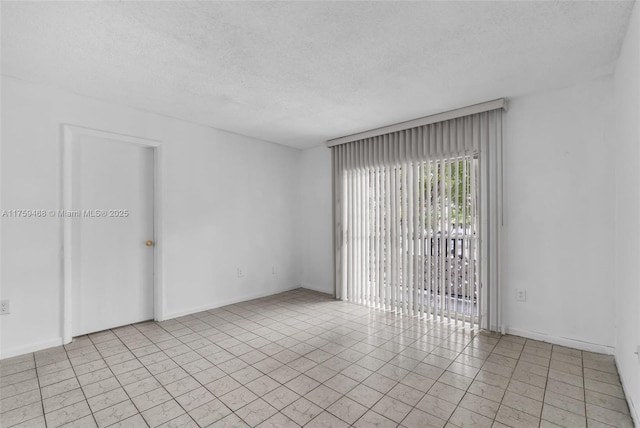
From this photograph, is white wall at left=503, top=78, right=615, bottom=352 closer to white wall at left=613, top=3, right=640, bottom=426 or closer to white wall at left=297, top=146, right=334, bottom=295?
white wall at left=613, top=3, right=640, bottom=426

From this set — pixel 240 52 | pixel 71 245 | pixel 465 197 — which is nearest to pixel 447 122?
pixel 465 197

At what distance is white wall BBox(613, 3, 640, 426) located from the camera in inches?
74.3

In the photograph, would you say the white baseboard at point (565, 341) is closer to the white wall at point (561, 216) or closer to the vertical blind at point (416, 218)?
the white wall at point (561, 216)

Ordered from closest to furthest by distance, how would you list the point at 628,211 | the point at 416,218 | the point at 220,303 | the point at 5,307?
the point at 628,211 → the point at 5,307 → the point at 416,218 → the point at 220,303

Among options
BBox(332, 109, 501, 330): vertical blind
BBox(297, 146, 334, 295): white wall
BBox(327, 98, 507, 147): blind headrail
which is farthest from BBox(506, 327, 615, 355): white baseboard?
BBox(297, 146, 334, 295): white wall

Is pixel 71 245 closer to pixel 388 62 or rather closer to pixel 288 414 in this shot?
pixel 288 414

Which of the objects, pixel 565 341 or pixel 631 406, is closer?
pixel 631 406

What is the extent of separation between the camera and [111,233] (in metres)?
3.58

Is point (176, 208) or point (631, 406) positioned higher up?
point (176, 208)

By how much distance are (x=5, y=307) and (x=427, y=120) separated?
188 inches

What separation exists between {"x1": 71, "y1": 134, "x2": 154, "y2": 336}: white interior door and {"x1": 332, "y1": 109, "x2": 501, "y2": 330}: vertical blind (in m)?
2.72

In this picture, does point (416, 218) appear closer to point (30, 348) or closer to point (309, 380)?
point (309, 380)

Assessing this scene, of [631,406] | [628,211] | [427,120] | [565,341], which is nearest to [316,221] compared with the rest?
[427,120]

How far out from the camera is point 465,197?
362 cm
